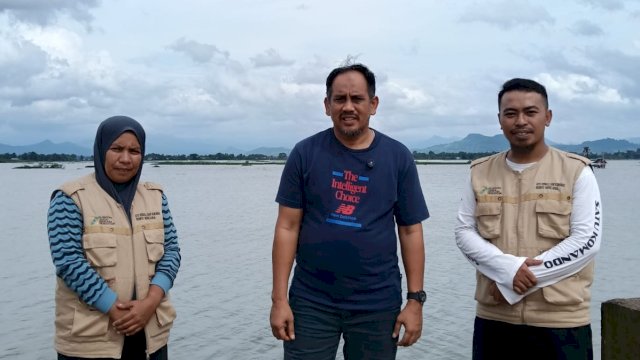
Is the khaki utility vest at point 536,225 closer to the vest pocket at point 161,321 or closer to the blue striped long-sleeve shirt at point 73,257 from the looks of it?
the vest pocket at point 161,321

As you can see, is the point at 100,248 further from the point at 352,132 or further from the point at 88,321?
the point at 352,132

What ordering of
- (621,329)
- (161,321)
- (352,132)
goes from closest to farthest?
(621,329) < (352,132) < (161,321)

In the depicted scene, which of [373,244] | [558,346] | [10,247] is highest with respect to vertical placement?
[373,244]

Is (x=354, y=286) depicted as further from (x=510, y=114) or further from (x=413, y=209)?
(x=510, y=114)

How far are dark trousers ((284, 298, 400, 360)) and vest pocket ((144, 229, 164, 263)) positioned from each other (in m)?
0.81

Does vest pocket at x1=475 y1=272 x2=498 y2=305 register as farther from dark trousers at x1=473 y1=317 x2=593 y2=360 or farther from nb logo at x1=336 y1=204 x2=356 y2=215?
nb logo at x1=336 y1=204 x2=356 y2=215

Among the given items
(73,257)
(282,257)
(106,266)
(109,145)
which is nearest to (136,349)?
(106,266)

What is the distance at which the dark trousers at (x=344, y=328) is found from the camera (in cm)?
329

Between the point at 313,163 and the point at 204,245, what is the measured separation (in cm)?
1719

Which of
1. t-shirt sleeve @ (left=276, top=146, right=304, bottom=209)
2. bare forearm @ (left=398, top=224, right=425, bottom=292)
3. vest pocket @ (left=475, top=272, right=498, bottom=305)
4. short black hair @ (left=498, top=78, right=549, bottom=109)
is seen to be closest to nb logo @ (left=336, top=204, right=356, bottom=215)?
t-shirt sleeve @ (left=276, top=146, right=304, bottom=209)

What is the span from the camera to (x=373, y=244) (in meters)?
3.27

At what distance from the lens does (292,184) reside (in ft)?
11.0

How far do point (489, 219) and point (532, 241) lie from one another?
0.83ft

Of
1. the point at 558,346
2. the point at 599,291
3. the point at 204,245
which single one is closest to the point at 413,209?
the point at 558,346
